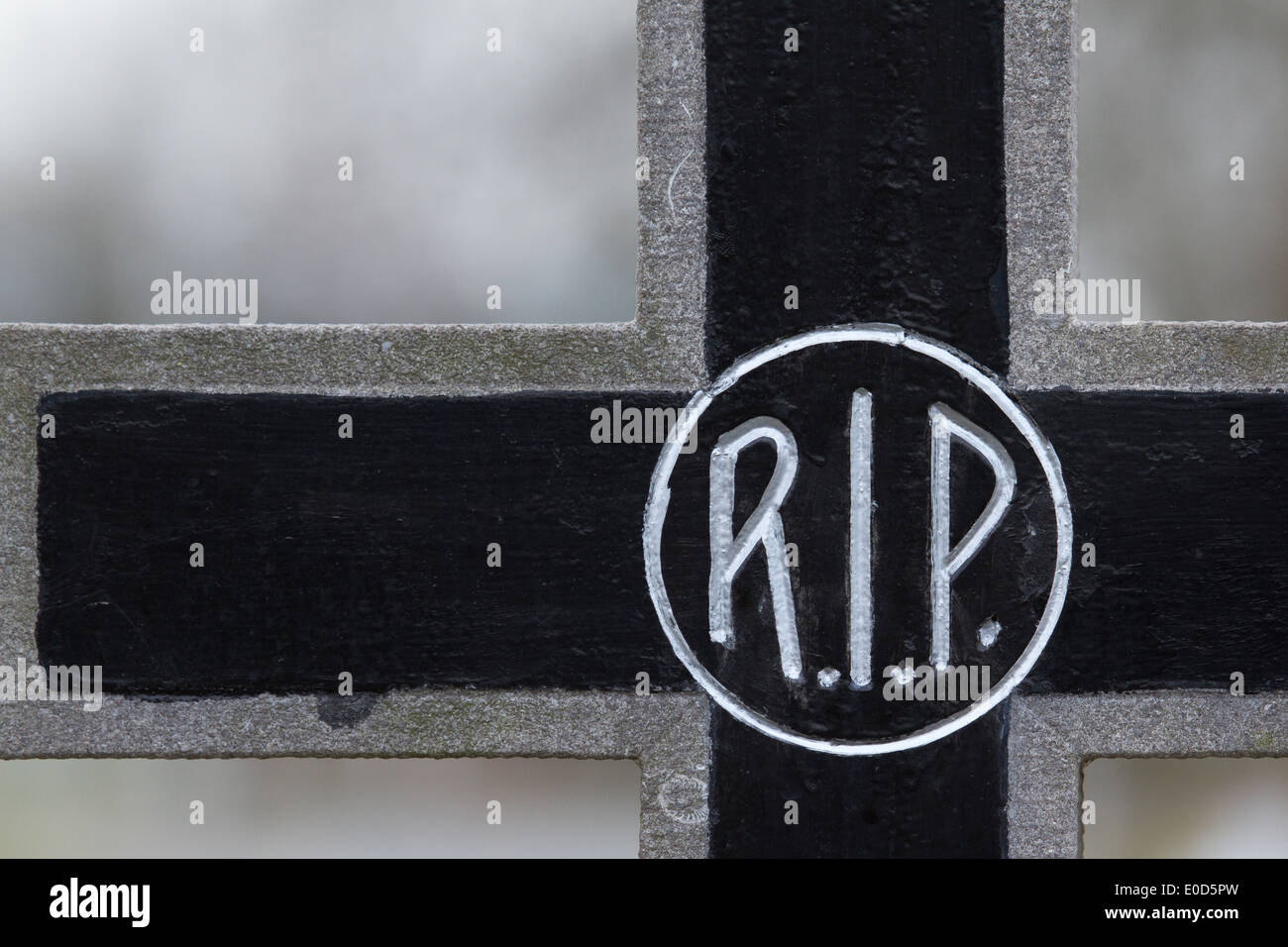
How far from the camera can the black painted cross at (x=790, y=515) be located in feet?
8.47

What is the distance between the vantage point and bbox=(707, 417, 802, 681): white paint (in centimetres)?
256

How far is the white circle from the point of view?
2602mm

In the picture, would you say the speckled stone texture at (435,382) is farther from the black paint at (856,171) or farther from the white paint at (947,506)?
the white paint at (947,506)

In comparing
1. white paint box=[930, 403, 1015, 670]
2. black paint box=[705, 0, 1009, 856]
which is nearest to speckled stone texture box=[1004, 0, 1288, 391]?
black paint box=[705, 0, 1009, 856]

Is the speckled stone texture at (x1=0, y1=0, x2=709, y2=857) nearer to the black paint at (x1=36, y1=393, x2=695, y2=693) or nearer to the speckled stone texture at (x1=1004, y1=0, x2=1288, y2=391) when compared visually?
the black paint at (x1=36, y1=393, x2=695, y2=693)

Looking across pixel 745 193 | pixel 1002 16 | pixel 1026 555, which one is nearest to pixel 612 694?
pixel 1026 555

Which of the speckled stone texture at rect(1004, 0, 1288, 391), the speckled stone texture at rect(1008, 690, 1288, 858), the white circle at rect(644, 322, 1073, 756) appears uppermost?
the speckled stone texture at rect(1004, 0, 1288, 391)

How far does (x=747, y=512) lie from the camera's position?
2.58 metres

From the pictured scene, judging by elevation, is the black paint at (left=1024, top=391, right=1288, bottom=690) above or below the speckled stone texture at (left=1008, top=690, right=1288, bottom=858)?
above

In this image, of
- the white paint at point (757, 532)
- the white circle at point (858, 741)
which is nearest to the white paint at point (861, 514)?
the white paint at point (757, 532)

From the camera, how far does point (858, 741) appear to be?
103 inches

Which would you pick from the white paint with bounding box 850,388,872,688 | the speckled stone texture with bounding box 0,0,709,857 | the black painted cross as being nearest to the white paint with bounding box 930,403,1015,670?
the black painted cross

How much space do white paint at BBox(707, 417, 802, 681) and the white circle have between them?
0.39ft

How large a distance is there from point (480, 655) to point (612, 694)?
1.23 ft
